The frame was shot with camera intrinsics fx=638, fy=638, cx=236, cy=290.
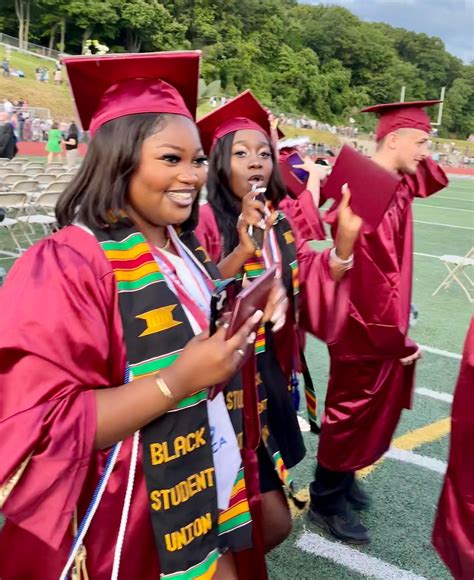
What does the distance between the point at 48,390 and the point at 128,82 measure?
0.86m

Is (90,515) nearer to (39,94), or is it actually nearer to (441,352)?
(441,352)

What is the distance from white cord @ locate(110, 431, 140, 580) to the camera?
149 cm

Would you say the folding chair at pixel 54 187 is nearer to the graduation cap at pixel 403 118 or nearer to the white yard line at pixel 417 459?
the graduation cap at pixel 403 118

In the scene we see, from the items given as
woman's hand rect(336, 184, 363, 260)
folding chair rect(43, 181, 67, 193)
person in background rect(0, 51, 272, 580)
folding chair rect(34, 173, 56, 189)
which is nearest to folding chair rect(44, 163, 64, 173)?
folding chair rect(34, 173, 56, 189)

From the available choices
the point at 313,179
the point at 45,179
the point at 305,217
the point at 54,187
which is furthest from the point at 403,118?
the point at 45,179

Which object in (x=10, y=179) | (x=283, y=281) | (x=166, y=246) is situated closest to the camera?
(x=166, y=246)

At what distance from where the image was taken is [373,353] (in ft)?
9.89

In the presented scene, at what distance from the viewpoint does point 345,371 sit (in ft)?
10.2

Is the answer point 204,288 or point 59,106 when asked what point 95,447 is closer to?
point 204,288

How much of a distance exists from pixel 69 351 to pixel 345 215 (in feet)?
4.59

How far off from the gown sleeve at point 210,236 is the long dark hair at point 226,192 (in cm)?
2

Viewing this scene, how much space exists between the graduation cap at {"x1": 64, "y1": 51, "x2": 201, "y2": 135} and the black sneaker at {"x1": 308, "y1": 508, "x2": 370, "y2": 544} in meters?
2.21

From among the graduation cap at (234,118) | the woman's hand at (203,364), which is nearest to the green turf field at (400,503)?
the woman's hand at (203,364)

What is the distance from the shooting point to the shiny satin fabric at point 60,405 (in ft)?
4.33
